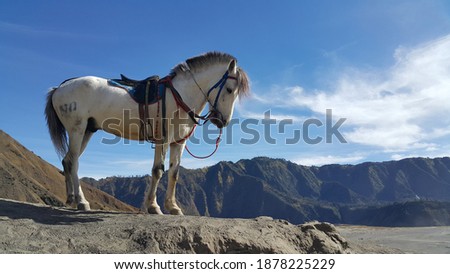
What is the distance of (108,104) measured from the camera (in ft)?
27.0

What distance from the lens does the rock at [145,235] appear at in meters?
5.25

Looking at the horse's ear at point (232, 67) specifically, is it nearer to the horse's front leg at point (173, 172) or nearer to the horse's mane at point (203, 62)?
the horse's mane at point (203, 62)

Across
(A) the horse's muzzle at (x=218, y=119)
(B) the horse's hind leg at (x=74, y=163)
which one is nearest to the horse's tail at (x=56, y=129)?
(B) the horse's hind leg at (x=74, y=163)

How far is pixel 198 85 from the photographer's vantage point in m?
8.76

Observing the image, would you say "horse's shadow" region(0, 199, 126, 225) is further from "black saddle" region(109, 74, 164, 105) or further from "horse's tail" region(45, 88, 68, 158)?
"black saddle" region(109, 74, 164, 105)

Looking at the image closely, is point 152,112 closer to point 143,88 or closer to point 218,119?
point 143,88

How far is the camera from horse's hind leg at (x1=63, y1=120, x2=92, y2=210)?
327 inches

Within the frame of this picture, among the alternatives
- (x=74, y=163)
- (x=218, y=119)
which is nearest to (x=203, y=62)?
(x=218, y=119)

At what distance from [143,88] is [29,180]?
5802 centimetres

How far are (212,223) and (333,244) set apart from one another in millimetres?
2419

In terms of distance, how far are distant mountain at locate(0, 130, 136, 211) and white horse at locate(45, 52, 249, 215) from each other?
39.8 m

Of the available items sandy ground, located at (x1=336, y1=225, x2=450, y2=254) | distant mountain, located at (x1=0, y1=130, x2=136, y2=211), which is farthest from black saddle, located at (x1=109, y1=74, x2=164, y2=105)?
distant mountain, located at (x1=0, y1=130, x2=136, y2=211)
